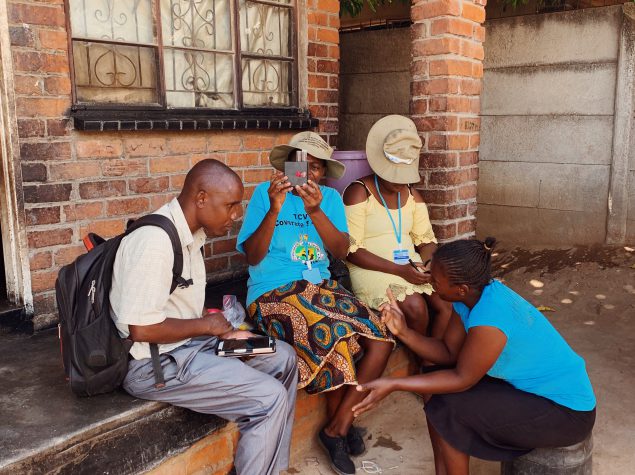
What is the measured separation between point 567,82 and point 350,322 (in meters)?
4.38

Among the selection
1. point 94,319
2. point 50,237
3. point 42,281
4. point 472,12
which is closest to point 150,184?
point 50,237

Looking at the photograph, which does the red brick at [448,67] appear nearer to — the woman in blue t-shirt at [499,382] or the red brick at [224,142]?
the red brick at [224,142]

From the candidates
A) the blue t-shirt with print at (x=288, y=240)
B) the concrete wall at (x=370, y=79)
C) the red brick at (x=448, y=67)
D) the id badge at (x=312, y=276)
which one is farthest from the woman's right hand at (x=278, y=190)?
the concrete wall at (x=370, y=79)

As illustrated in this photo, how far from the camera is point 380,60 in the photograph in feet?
23.2

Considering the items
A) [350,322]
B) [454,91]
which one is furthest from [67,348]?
[454,91]

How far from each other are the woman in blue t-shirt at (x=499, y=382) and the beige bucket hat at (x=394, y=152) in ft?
3.81

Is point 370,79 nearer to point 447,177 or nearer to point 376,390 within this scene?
point 447,177

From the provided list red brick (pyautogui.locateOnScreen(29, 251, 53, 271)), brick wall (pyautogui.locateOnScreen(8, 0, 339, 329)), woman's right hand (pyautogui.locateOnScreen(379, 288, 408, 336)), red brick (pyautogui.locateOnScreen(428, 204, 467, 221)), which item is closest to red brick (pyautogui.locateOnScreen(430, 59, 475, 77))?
red brick (pyautogui.locateOnScreen(428, 204, 467, 221))

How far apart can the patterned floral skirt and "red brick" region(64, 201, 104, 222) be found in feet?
3.45

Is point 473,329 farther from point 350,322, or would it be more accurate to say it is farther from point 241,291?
point 241,291

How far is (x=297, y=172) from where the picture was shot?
3.08m

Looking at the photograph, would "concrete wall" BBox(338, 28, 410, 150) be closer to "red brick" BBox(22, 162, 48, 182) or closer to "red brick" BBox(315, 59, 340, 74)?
"red brick" BBox(315, 59, 340, 74)

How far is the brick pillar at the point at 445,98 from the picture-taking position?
408cm

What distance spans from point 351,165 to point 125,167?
1478 mm
